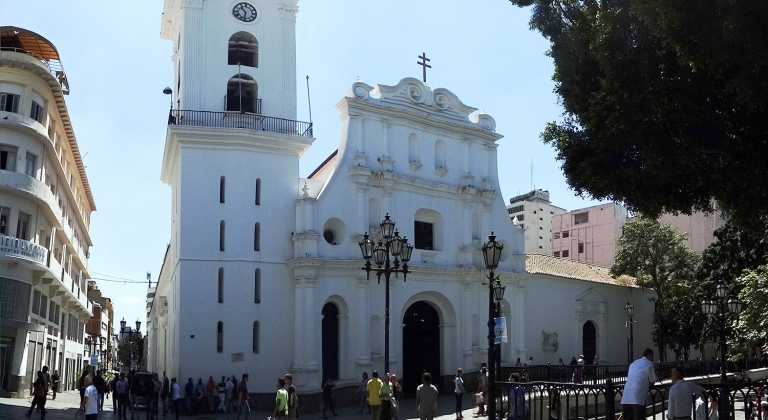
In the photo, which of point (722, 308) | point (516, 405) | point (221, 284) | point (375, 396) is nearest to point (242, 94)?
point (221, 284)

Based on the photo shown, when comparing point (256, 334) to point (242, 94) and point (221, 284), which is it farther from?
point (242, 94)

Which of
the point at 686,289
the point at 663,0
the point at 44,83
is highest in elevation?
the point at 44,83

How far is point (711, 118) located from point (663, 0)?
2415 millimetres

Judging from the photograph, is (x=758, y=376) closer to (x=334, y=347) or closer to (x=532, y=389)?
(x=334, y=347)

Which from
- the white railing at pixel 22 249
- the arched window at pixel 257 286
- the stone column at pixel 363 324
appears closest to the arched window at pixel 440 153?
the stone column at pixel 363 324

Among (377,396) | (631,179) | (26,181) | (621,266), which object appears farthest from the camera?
(621,266)

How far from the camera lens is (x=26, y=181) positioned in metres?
28.9

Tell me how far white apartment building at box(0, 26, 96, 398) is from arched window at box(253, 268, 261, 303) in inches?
286

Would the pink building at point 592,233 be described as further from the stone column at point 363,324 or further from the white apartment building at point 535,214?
the stone column at point 363,324

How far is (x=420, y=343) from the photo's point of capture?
1346 inches

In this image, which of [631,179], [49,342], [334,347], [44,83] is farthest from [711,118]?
[49,342]

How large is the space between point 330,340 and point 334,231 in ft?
13.8

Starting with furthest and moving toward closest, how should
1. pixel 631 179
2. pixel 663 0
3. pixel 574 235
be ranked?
pixel 574 235
pixel 631 179
pixel 663 0

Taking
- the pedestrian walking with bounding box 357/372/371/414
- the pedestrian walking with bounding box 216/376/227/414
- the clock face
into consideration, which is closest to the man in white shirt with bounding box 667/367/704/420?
the pedestrian walking with bounding box 357/372/371/414
